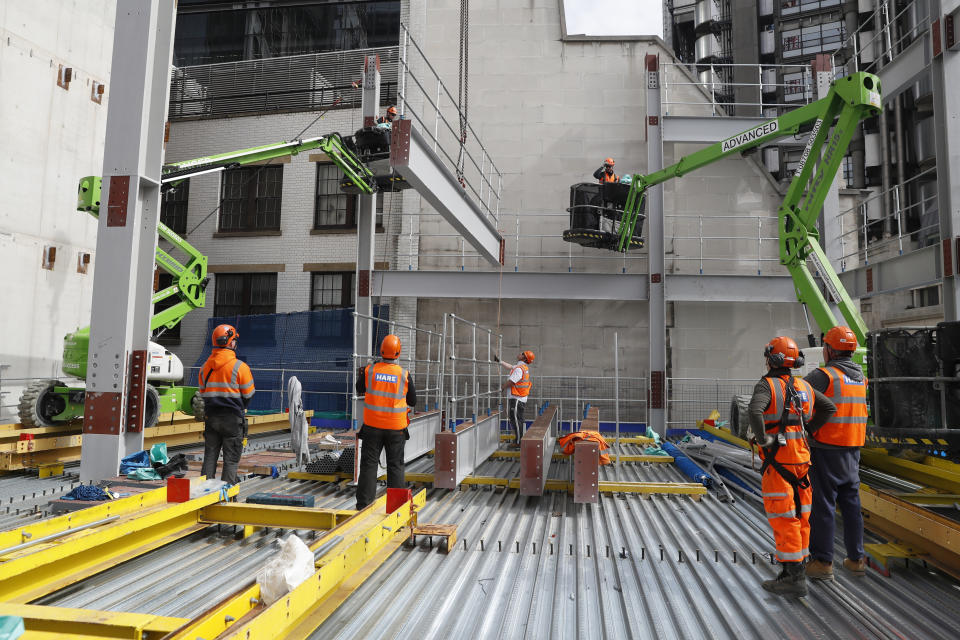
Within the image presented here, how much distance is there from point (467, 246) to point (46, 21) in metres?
10.0

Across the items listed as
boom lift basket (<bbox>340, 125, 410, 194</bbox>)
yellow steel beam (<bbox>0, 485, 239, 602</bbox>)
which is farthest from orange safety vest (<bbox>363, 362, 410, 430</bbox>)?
boom lift basket (<bbox>340, 125, 410, 194</bbox>)

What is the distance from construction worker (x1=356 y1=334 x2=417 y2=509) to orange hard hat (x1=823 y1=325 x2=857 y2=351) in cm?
373

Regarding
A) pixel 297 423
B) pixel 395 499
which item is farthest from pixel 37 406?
pixel 395 499

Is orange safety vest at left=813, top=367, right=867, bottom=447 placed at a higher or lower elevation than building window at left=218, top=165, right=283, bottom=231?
lower

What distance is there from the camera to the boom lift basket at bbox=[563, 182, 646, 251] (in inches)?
459

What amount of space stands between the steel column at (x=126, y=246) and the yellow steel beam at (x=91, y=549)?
198 cm

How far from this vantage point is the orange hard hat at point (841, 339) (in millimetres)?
4801

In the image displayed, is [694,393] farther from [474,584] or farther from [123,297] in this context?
[123,297]

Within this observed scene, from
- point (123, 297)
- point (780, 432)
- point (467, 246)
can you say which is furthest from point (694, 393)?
point (123, 297)

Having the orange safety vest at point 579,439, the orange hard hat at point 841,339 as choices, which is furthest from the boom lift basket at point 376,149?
the orange hard hat at point 841,339

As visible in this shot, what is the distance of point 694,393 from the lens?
14312 mm

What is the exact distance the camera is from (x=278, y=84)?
17.4 metres

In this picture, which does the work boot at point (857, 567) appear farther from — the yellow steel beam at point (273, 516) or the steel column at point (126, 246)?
the steel column at point (126, 246)

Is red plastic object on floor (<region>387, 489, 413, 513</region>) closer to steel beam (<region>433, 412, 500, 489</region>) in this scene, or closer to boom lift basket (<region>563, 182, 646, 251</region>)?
steel beam (<region>433, 412, 500, 489</region>)
